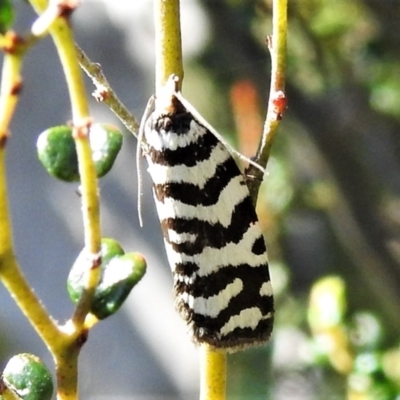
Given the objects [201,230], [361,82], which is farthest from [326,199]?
[201,230]

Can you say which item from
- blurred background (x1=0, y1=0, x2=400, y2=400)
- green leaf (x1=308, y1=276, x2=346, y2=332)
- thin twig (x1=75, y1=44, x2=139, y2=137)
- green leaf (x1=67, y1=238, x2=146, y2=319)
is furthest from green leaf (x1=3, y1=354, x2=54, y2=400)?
green leaf (x1=308, y1=276, x2=346, y2=332)

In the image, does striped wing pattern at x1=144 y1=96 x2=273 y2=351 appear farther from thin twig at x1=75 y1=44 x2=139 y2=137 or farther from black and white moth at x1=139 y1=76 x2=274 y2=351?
thin twig at x1=75 y1=44 x2=139 y2=137

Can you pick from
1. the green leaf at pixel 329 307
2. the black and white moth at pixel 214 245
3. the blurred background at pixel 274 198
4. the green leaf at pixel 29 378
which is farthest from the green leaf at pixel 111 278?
the green leaf at pixel 329 307

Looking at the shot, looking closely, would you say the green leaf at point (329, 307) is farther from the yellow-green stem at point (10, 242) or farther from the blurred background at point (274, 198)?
the yellow-green stem at point (10, 242)

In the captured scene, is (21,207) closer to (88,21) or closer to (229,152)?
(88,21)

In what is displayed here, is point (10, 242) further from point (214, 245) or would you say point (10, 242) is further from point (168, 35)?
point (214, 245)

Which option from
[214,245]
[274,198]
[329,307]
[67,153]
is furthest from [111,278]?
[274,198]
